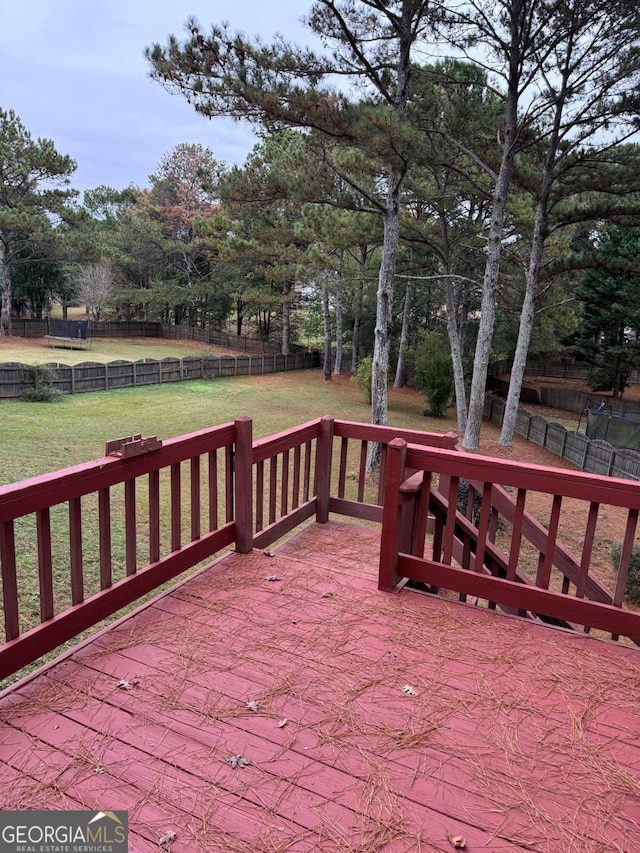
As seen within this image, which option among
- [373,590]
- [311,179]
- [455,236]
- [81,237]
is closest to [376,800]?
[373,590]

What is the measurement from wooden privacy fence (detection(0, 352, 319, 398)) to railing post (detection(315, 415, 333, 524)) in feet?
42.1

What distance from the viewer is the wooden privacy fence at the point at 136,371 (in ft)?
46.5

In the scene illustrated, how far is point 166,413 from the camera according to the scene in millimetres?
13867

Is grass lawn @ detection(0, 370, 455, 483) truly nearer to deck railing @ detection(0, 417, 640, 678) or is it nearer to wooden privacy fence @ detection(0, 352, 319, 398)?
wooden privacy fence @ detection(0, 352, 319, 398)

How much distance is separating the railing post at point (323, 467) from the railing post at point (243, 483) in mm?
830

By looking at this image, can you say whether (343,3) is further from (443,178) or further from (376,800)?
(376,800)

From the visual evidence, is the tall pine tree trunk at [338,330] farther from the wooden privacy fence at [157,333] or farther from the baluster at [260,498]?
the baluster at [260,498]

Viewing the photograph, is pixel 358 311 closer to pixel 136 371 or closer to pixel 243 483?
pixel 136 371

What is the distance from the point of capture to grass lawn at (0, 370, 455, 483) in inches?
365

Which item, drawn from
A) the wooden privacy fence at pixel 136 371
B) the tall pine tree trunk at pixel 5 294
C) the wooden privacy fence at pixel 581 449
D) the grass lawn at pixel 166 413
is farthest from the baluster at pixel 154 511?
the tall pine tree trunk at pixel 5 294

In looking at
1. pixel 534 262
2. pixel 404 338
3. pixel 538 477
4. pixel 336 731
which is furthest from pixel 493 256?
pixel 336 731

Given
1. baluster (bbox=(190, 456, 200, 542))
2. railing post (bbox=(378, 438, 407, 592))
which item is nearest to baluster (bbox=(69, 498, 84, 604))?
baluster (bbox=(190, 456, 200, 542))

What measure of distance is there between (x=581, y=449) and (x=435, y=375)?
5.93 meters

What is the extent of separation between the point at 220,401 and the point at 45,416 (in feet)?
17.5
